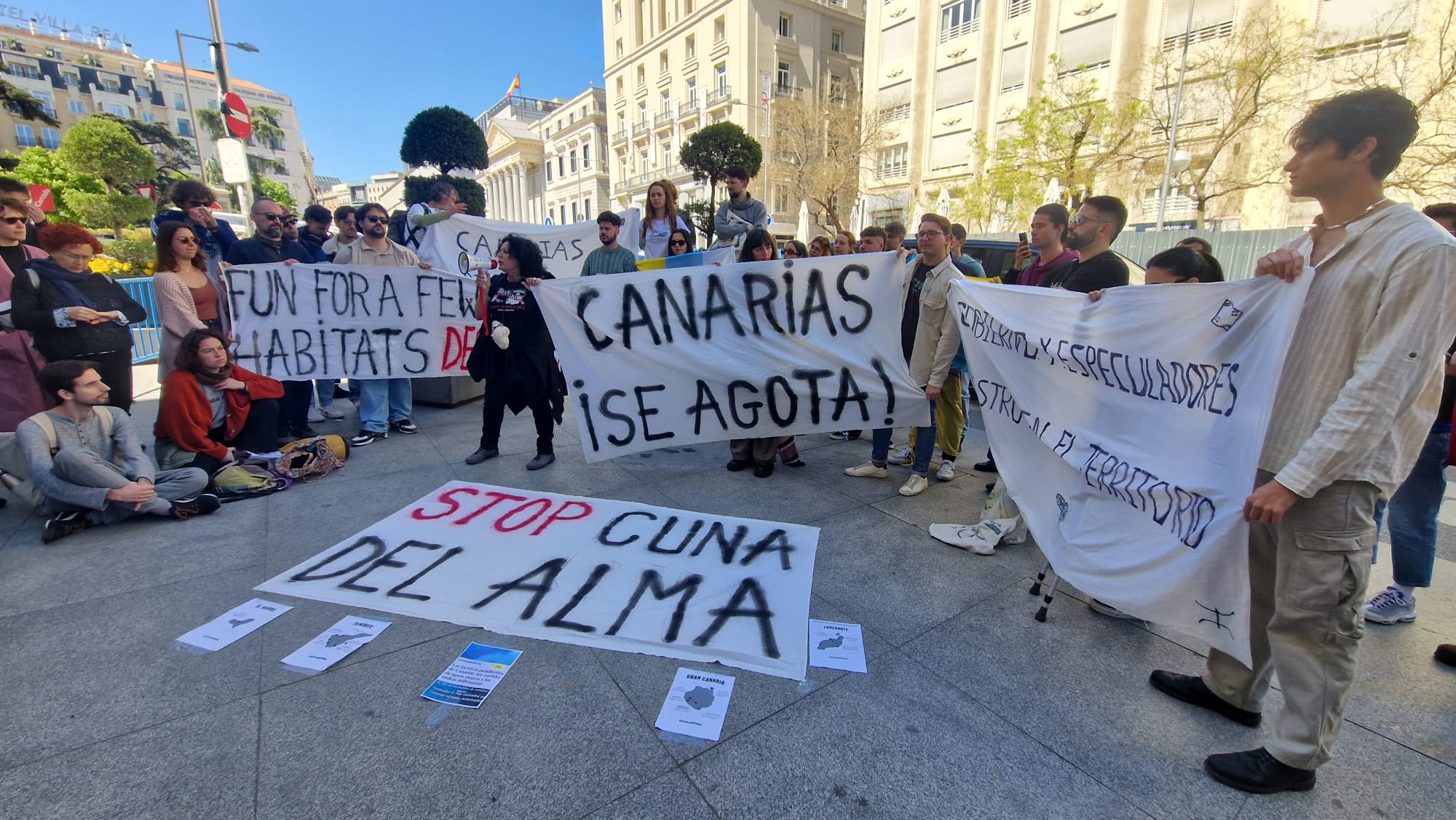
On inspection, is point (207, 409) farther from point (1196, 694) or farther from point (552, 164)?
point (552, 164)

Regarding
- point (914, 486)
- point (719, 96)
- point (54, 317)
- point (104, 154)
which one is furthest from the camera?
point (719, 96)

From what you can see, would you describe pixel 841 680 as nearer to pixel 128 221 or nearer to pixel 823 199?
pixel 823 199

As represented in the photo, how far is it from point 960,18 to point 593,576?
122 feet

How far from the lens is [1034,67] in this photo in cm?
2819

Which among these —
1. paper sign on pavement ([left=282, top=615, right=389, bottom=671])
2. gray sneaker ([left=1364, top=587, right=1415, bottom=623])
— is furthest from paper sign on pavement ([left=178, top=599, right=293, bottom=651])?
gray sneaker ([left=1364, top=587, right=1415, bottom=623])

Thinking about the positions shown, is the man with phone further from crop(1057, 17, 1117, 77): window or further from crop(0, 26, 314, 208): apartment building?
crop(0, 26, 314, 208): apartment building

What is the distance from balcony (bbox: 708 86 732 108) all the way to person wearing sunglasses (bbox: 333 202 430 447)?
142ft

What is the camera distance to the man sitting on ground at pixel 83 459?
11.3 ft

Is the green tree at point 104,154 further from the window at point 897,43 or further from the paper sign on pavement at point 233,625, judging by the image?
the window at point 897,43

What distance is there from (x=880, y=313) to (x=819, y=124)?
98.1 ft

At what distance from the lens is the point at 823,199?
31109mm

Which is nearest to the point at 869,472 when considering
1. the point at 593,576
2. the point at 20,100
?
the point at 593,576

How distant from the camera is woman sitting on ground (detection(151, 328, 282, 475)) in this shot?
13.1 feet

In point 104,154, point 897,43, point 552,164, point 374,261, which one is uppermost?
point 552,164
